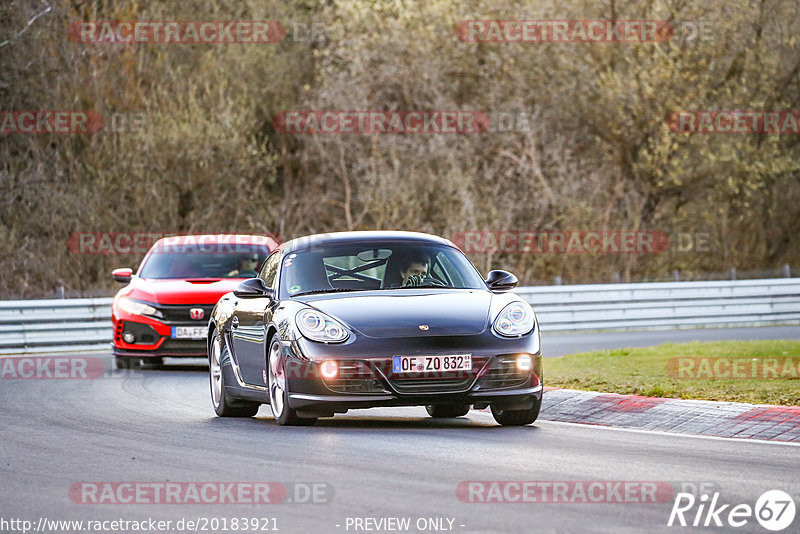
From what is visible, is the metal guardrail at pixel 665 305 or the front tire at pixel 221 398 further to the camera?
the metal guardrail at pixel 665 305

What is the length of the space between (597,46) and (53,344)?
1854 centimetres

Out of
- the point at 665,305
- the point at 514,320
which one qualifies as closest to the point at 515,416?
the point at 514,320

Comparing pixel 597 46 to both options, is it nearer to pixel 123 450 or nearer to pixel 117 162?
pixel 117 162

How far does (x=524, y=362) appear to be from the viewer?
34.7 feet

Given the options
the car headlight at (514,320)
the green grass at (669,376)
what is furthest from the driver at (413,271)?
the green grass at (669,376)

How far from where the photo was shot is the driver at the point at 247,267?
1903cm

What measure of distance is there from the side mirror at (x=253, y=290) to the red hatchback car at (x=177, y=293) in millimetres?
6437

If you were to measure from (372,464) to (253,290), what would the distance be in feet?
10.7

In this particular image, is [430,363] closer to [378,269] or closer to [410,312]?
[410,312]

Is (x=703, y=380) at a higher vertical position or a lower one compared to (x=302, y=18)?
lower

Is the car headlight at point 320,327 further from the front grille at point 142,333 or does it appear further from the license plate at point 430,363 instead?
the front grille at point 142,333

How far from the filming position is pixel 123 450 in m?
9.78

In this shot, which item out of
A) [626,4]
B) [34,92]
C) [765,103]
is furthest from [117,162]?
[765,103]

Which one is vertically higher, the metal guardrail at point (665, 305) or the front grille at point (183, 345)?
the front grille at point (183, 345)
